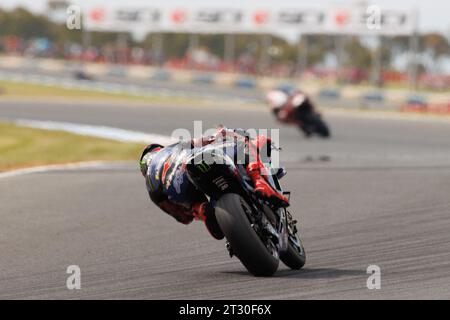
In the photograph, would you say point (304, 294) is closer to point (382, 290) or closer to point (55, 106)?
point (382, 290)

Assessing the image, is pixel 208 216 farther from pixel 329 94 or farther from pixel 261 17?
pixel 261 17

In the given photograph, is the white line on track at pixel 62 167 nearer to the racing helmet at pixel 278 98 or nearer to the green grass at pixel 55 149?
the green grass at pixel 55 149

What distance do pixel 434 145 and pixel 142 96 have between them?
22873mm

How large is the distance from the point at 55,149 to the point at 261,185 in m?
13.7

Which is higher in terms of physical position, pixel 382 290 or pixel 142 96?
pixel 382 290

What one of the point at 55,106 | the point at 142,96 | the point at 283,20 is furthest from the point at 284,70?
the point at 55,106

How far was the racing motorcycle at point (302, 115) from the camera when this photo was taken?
77.7 feet

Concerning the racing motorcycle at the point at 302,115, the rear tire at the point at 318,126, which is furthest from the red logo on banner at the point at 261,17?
the rear tire at the point at 318,126

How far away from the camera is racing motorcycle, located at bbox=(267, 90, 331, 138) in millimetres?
23672

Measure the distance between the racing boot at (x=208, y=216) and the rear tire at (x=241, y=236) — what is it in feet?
1.28

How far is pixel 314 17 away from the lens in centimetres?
6525

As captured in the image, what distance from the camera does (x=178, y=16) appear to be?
72.1m

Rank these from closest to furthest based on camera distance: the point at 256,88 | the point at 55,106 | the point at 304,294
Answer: the point at 304,294, the point at 55,106, the point at 256,88

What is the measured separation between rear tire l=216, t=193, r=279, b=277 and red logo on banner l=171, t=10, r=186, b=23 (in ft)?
215
